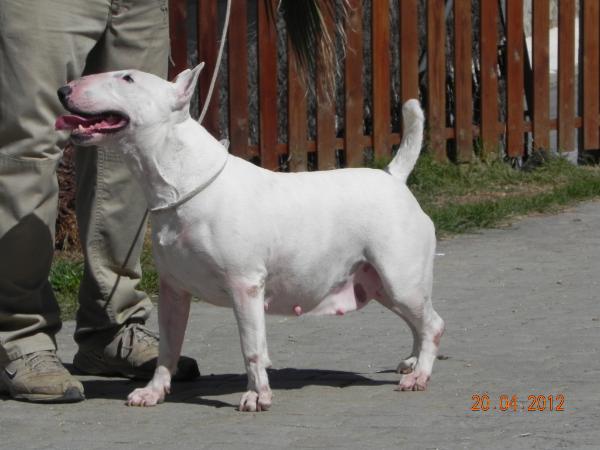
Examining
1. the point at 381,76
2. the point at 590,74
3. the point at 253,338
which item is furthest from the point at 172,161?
the point at 590,74

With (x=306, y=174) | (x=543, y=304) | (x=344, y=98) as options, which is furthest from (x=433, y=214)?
(x=306, y=174)

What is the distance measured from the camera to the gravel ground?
173 inches

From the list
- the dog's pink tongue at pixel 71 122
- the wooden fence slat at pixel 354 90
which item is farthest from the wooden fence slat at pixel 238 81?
the dog's pink tongue at pixel 71 122

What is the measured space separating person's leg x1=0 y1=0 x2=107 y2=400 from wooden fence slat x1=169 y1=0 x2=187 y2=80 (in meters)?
3.53

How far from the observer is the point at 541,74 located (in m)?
10.5

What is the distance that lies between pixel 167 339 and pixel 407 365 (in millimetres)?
932

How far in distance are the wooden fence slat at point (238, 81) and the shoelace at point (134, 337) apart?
11.9ft

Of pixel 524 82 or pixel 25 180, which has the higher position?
pixel 25 180

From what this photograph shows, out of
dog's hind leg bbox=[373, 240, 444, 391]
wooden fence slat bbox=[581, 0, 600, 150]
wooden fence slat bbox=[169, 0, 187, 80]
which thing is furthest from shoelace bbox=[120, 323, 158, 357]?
wooden fence slat bbox=[581, 0, 600, 150]

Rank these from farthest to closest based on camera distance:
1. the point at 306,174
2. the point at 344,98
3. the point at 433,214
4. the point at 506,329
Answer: the point at 344,98 < the point at 433,214 < the point at 506,329 < the point at 306,174

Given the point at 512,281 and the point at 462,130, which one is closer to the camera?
the point at 512,281

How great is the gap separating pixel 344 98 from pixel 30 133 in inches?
192

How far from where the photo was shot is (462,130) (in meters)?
10.1

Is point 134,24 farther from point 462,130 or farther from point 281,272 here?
point 462,130
